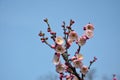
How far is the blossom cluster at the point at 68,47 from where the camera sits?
14.0 ft

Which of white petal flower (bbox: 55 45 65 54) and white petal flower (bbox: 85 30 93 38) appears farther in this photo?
white petal flower (bbox: 85 30 93 38)

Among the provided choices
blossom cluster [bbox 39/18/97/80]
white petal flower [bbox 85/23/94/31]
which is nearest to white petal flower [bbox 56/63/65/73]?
blossom cluster [bbox 39/18/97/80]

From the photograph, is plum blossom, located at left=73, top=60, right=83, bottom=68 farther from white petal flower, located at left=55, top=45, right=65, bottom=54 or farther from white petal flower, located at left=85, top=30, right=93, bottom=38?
white petal flower, located at left=85, top=30, right=93, bottom=38

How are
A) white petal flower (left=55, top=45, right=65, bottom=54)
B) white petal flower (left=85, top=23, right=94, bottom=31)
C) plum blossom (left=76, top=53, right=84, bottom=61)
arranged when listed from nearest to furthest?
1. white petal flower (left=55, top=45, right=65, bottom=54)
2. plum blossom (left=76, top=53, right=84, bottom=61)
3. white petal flower (left=85, top=23, right=94, bottom=31)

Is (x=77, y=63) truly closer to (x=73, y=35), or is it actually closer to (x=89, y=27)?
(x=73, y=35)

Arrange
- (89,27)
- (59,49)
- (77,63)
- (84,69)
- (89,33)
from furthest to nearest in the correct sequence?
1. (89,27)
2. (89,33)
3. (84,69)
4. (77,63)
5. (59,49)

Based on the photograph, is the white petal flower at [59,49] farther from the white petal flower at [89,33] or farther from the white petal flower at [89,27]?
the white petal flower at [89,27]

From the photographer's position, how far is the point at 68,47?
14.7 feet

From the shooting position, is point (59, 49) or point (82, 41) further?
point (82, 41)

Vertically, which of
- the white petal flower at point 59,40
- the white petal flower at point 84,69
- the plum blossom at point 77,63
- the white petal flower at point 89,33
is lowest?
the white petal flower at point 84,69

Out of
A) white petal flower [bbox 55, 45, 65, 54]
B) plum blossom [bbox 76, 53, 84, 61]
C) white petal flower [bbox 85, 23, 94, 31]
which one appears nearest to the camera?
white petal flower [bbox 55, 45, 65, 54]

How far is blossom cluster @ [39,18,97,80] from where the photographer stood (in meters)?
4.27

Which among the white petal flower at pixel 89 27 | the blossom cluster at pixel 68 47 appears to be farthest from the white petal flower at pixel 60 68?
the white petal flower at pixel 89 27

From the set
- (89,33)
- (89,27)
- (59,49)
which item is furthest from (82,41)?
(59,49)
